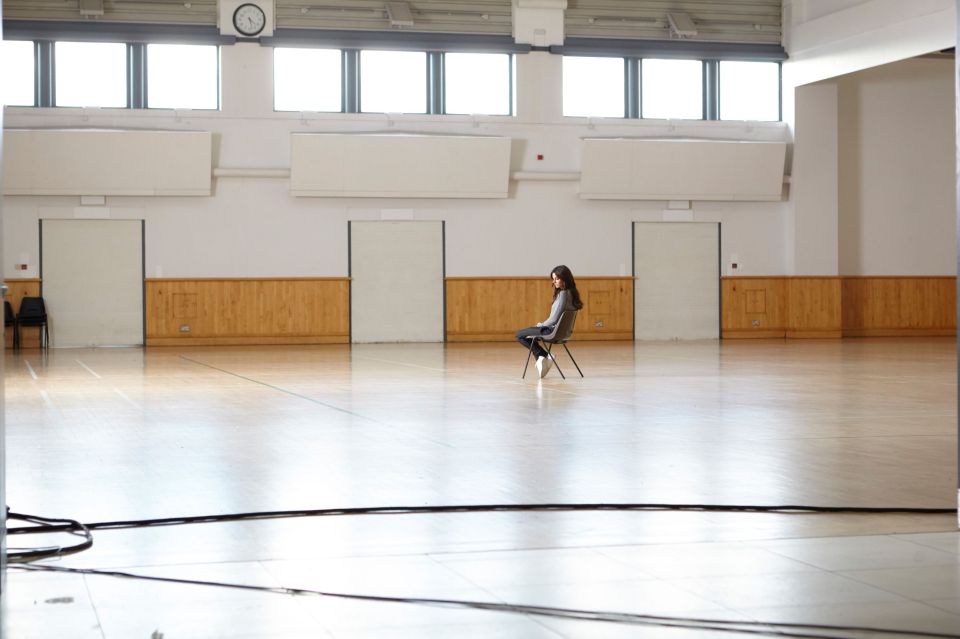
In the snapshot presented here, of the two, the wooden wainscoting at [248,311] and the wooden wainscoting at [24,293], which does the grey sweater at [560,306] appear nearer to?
the wooden wainscoting at [248,311]

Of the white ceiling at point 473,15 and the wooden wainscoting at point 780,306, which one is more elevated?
the white ceiling at point 473,15

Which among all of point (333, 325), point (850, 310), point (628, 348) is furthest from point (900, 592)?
point (850, 310)

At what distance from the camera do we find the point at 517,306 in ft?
77.8

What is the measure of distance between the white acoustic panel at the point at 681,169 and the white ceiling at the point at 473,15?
2.19m

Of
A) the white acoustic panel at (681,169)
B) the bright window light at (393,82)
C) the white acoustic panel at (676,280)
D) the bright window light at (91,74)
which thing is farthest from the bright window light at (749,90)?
the bright window light at (91,74)

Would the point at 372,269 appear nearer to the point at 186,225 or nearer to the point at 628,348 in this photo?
the point at 186,225

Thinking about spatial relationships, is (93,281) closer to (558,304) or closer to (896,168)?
(558,304)

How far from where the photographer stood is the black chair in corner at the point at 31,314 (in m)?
21.4

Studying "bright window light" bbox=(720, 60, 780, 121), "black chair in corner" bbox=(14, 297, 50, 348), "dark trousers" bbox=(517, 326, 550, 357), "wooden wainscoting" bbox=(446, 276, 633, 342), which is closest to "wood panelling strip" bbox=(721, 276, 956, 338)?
"wooden wainscoting" bbox=(446, 276, 633, 342)

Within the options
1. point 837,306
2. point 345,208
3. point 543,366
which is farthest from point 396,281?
→ point 543,366

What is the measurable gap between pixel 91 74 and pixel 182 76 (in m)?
1.65

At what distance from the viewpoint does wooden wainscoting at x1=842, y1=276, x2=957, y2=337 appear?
25172mm

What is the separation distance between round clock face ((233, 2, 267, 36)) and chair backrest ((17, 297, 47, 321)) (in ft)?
20.7

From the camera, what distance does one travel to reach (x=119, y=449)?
24.0 feet
